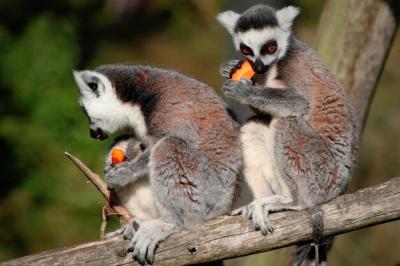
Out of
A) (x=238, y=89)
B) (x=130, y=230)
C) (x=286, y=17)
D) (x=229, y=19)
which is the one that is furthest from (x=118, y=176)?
(x=286, y=17)

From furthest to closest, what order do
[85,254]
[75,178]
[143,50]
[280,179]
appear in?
[143,50]
[75,178]
[280,179]
[85,254]

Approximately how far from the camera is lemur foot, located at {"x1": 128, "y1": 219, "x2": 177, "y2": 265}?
18.0 ft

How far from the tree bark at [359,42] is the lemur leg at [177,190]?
2.26 metres

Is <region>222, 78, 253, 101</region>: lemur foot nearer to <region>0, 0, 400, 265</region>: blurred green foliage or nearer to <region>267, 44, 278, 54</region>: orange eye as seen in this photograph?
<region>267, 44, 278, 54</region>: orange eye

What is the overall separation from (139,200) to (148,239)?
519 mm

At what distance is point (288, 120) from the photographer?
5887 mm

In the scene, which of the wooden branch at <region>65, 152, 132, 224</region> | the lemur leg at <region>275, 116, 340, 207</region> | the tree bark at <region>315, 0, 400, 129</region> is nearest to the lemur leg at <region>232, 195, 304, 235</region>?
the lemur leg at <region>275, 116, 340, 207</region>

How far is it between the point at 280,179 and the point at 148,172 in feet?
2.98

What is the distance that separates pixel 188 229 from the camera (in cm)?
561

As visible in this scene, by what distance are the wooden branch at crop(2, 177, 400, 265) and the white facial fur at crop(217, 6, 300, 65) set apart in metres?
1.15

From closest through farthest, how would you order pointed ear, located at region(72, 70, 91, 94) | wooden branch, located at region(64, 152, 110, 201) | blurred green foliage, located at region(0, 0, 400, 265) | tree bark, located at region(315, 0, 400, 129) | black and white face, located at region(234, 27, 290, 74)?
wooden branch, located at region(64, 152, 110, 201), black and white face, located at region(234, 27, 290, 74), pointed ear, located at region(72, 70, 91, 94), tree bark, located at region(315, 0, 400, 129), blurred green foliage, located at region(0, 0, 400, 265)

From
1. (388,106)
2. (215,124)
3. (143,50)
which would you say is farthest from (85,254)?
(143,50)

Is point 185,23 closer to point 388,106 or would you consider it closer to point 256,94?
point 388,106

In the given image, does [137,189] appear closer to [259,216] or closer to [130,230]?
[130,230]
